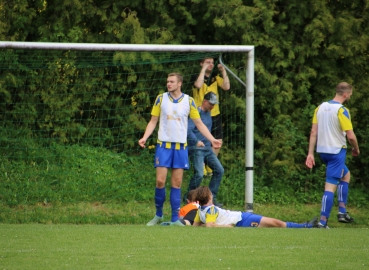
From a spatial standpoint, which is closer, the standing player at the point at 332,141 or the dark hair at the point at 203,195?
the dark hair at the point at 203,195

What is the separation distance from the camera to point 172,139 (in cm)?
995

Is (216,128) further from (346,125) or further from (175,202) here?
(346,125)

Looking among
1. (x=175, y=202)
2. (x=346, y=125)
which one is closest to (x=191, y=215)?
(x=175, y=202)

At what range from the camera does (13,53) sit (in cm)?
1215

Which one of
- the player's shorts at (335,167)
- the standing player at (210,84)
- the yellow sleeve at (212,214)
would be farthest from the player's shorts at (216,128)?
the yellow sleeve at (212,214)

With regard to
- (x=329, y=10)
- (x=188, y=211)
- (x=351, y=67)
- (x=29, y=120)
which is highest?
(x=329, y=10)

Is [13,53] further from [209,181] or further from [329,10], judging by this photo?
[329,10]

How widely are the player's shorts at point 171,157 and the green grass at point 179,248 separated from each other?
38.4 inches

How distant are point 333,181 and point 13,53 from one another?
5.51m

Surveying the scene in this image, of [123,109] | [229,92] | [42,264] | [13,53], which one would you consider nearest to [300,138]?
[229,92]

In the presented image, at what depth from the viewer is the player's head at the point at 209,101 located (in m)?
11.2

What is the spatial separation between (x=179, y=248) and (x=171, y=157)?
2655mm

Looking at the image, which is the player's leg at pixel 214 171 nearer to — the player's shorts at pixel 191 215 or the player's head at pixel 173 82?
the player's shorts at pixel 191 215

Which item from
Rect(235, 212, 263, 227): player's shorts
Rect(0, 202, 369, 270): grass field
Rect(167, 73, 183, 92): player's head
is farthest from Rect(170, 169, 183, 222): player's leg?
Rect(167, 73, 183, 92): player's head
